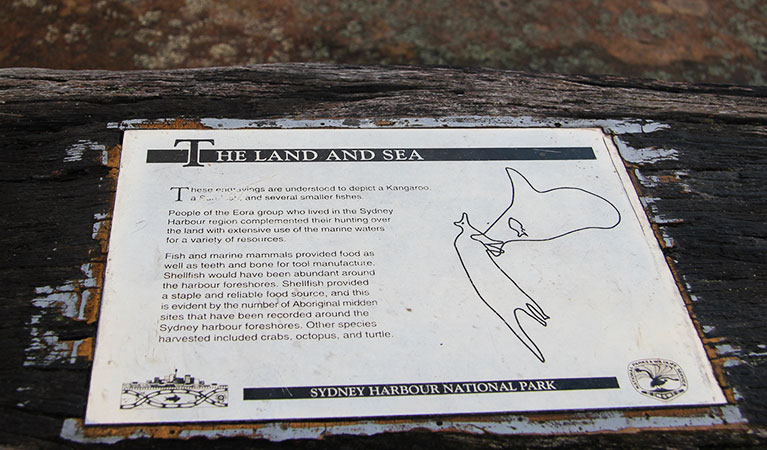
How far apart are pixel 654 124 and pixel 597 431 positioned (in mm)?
950

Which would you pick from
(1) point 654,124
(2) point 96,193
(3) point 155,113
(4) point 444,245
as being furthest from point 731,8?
(2) point 96,193

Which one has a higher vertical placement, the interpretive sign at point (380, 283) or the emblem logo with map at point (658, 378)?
the interpretive sign at point (380, 283)

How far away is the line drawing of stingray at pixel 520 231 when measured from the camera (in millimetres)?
1416

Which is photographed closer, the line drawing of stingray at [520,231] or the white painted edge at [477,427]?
the white painted edge at [477,427]

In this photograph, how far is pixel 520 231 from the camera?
1.55m

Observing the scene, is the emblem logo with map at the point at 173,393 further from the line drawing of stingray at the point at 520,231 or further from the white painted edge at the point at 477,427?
the line drawing of stingray at the point at 520,231

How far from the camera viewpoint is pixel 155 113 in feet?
5.47

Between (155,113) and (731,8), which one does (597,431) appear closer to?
(155,113)

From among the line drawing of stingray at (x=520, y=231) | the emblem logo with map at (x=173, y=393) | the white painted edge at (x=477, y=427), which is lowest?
the white painted edge at (x=477, y=427)

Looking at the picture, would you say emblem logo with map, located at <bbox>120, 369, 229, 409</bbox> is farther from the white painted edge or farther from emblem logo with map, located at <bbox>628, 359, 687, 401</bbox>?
emblem logo with map, located at <bbox>628, 359, 687, 401</bbox>

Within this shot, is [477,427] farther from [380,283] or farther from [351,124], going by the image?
[351,124]

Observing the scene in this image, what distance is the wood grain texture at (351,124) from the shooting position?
4.22 ft

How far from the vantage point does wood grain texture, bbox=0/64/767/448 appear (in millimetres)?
1287

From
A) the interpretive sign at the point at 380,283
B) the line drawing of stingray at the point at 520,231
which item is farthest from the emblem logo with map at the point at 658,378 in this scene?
the line drawing of stingray at the point at 520,231
